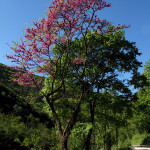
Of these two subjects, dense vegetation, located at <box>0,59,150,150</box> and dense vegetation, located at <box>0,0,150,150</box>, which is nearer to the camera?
dense vegetation, located at <box>0,0,150,150</box>

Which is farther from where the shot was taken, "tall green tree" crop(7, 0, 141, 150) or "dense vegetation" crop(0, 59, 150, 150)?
"dense vegetation" crop(0, 59, 150, 150)

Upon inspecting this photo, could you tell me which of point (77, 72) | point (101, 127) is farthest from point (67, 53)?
point (101, 127)

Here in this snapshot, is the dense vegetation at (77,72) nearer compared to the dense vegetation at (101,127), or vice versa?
the dense vegetation at (77,72)

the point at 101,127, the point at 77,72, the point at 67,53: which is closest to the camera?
the point at 67,53

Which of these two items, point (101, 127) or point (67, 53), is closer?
point (67, 53)

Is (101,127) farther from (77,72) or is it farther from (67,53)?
(67,53)

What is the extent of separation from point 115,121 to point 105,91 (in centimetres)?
250

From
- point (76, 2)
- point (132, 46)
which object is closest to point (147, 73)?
point (132, 46)

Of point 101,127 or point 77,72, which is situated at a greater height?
point 77,72

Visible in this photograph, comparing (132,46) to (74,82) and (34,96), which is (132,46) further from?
(34,96)

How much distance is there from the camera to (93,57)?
11227 mm

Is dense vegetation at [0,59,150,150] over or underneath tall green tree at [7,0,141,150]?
underneath

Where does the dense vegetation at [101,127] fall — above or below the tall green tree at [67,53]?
below

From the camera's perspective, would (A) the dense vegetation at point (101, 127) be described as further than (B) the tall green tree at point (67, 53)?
Yes
